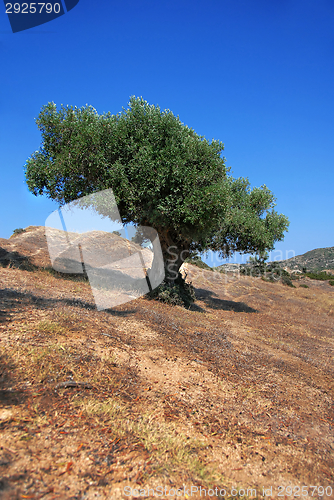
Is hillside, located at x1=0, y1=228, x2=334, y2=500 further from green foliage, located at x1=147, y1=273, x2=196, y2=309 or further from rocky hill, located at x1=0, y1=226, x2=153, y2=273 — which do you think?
rocky hill, located at x1=0, y1=226, x2=153, y2=273

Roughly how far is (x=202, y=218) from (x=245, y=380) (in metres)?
8.28

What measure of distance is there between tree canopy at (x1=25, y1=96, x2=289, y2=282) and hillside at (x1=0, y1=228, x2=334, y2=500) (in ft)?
20.4

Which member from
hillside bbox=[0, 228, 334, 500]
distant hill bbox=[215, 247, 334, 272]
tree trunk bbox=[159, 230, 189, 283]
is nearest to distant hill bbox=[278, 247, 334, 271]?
distant hill bbox=[215, 247, 334, 272]

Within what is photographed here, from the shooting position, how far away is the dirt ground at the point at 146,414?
3010mm

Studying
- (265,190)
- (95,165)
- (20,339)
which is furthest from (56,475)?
(265,190)

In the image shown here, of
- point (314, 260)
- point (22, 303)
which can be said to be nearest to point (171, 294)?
point (22, 303)

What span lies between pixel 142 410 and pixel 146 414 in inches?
4.4

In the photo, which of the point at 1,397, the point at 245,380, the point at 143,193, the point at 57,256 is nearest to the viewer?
the point at 1,397

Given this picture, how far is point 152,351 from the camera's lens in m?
6.71

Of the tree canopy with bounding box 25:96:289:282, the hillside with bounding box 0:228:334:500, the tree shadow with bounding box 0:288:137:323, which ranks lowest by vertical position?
the hillside with bounding box 0:228:334:500

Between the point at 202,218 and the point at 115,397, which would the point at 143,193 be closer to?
the point at 202,218

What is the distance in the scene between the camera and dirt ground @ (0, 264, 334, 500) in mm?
3010

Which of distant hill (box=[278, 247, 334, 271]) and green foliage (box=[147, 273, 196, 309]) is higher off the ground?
distant hill (box=[278, 247, 334, 271])

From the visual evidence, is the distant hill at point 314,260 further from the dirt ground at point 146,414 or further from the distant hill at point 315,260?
the dirt ground at point 146,414
